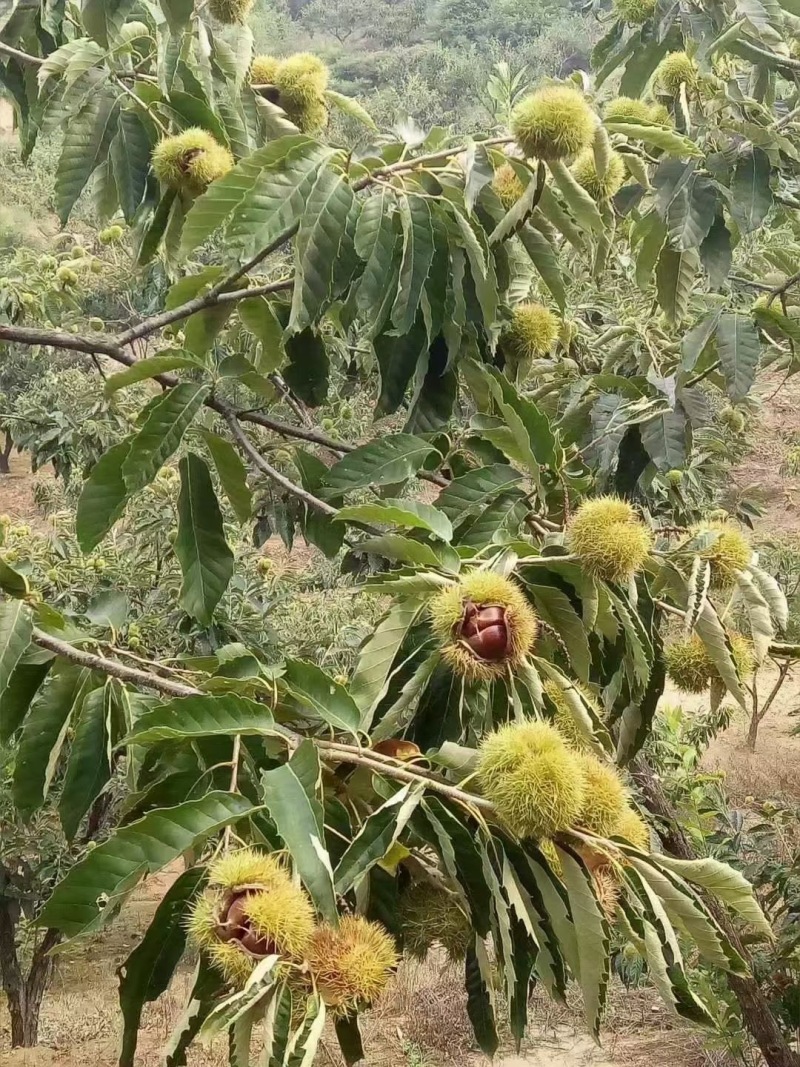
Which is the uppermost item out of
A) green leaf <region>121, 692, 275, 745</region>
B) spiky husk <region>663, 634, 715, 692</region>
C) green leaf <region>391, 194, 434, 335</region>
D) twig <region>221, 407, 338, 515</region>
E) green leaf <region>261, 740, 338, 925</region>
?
green leaf <region>391, 194, 434, 335</region>

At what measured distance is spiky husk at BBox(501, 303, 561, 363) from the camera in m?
1.30

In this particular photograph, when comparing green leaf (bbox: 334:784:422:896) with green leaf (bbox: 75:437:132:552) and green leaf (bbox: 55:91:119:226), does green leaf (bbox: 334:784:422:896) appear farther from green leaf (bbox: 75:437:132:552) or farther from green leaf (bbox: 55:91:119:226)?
green leaf (bbox: 55:91:119:226)

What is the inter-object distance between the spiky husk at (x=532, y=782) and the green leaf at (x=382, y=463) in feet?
1.59

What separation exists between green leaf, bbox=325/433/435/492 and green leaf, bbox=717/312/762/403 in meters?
0.59

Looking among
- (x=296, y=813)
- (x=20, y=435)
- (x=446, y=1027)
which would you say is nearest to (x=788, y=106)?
(x=296, y=813)

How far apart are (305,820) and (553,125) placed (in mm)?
745

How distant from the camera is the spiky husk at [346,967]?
567 mm

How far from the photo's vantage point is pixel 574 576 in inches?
34.2

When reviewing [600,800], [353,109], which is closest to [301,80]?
[353,109]

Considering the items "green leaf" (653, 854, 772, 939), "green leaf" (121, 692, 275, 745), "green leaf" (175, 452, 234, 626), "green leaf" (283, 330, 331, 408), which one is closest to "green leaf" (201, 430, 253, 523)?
"green leaf" (175, 452, 234, 626)

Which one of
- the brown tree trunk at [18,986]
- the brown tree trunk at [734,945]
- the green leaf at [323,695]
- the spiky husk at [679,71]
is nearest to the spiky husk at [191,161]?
the green leaf at [323,695]

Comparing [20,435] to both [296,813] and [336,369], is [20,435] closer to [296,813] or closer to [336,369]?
[336,369]

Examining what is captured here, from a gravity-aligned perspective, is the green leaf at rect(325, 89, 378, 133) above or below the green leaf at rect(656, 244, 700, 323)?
above

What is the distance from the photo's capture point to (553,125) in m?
0.96
